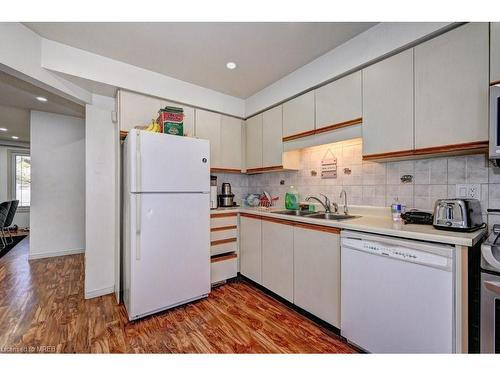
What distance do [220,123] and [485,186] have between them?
255cm

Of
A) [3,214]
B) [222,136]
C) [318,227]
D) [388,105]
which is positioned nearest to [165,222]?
[318,227]

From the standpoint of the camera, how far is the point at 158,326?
181cm

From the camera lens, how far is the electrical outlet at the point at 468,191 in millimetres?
1454

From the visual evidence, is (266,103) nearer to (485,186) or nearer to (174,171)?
(174,171)

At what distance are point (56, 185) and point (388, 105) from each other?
15.6ft

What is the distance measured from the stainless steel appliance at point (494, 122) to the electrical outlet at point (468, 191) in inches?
17.1

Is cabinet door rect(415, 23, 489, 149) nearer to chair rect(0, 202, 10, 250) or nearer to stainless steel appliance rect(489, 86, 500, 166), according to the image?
stainless steel appliance rect(489, 86, 500, 166)

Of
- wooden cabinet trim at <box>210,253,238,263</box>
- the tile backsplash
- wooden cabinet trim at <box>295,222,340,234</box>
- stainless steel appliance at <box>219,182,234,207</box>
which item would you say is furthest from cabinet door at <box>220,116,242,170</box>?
wooden cabinet trim at <box>295,222,340,234</box>

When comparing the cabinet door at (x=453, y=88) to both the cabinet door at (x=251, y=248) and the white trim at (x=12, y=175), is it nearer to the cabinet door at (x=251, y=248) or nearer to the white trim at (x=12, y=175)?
the cabinet door at (x=251, y=248)

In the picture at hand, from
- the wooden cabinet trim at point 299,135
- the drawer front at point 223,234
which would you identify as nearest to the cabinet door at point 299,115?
the wooden cabinet trim at point 299,135

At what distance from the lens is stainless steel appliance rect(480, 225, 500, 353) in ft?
3.29

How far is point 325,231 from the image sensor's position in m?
1.71

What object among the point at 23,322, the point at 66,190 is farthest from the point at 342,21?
the point at 66,190

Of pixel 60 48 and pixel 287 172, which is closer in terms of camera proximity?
pixel 60 48
